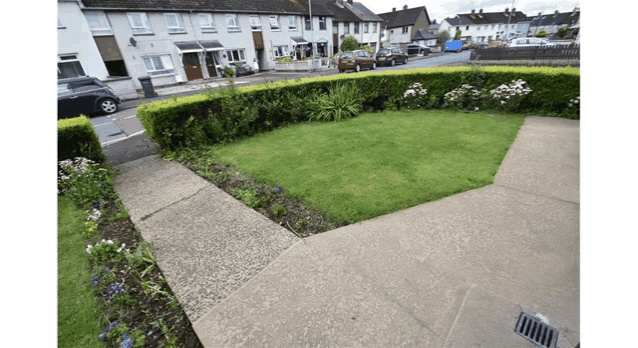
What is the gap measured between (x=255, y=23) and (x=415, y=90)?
78.0 feet

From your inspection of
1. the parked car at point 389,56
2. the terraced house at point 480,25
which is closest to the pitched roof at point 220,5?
the parked car at point 389,56

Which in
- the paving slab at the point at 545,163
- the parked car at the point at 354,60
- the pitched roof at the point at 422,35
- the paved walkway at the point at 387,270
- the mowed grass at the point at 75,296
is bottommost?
the paving slab at the point at 545,163

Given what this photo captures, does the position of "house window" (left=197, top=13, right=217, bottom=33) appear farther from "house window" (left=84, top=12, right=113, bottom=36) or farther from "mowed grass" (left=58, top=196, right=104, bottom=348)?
"mowed grass" (left=58, top=196, right=104, bottom=348)

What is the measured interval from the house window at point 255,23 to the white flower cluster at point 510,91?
83.3ft

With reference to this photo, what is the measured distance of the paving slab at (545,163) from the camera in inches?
162

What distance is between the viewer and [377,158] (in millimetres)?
5508

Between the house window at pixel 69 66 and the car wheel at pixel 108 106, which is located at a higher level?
the house window at pixel 69 66

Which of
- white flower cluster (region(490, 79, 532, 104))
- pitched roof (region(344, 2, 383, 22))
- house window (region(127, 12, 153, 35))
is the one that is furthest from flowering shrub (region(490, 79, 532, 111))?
pitched roof (region(344, 2, 383, 22))

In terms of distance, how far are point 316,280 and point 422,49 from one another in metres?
47.9

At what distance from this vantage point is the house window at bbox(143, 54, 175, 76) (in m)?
20.7

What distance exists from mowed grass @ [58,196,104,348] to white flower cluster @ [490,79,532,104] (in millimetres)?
10451

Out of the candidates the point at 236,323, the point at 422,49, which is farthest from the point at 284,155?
the point at 422,49

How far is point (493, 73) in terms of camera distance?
8.25 m

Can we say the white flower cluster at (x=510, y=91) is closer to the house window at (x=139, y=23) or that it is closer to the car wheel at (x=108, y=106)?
the car wheel at (x=108, y=106)
